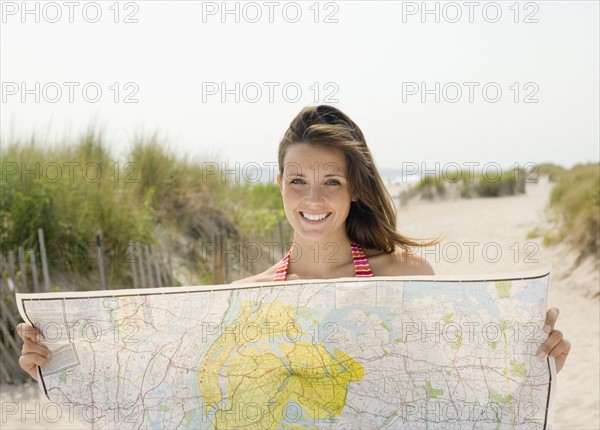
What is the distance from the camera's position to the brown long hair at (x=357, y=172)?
2.50 metres

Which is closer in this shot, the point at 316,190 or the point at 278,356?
the point at 278,356

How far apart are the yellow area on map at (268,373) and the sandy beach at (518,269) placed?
2.05 ft

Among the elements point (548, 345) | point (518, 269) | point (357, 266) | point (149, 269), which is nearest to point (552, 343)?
point (548, 345)

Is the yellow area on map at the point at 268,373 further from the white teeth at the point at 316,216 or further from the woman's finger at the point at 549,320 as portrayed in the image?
the woman's finger at the point at 549,320

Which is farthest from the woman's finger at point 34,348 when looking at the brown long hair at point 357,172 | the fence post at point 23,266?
the fence post at point 23,266

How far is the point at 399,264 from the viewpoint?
2.55 m

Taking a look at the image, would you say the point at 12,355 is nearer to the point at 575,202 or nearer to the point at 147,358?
the point at 147,358

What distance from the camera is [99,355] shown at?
2254 millimetres

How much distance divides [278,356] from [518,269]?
1175 cm

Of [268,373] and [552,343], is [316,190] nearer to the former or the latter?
[268,373]

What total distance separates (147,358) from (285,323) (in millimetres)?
470

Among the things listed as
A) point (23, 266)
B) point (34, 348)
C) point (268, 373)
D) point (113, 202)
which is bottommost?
point (23, 266)

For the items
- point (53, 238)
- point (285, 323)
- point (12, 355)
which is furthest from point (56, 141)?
point (285, 323)

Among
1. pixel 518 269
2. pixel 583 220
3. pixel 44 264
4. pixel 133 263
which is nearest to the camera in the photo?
pixel 44 264
